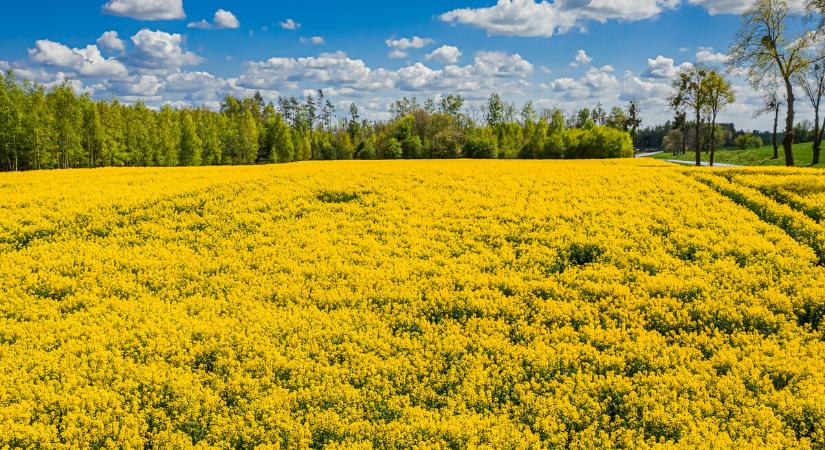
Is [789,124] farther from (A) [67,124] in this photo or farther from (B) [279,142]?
(B) [279,142]

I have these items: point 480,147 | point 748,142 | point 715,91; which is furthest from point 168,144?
point 748,142

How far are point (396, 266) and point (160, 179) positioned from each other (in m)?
17.2

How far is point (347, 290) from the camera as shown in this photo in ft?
43.4

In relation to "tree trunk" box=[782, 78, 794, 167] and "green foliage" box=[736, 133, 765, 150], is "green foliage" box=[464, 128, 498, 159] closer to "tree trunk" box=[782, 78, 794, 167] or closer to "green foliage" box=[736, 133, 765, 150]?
"tree trunk" box=[782, 78, 794, 167]

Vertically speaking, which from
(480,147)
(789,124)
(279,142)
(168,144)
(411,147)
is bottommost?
(789,124)

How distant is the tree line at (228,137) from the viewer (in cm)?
7081

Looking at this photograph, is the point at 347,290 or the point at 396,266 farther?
the point at 396,266

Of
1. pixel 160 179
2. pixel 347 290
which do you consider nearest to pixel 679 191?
pixel 347 290

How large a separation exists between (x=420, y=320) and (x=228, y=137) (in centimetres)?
10542

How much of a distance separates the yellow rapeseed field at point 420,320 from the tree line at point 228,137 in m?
62.9

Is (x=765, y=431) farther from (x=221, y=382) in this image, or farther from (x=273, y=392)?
(x=221, y=382)

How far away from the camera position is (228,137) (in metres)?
108

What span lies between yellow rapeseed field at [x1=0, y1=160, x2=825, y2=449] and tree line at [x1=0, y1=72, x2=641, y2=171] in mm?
62875

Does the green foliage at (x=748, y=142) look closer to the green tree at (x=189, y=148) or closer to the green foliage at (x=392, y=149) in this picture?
the green foliage at (x=392, y=149)
